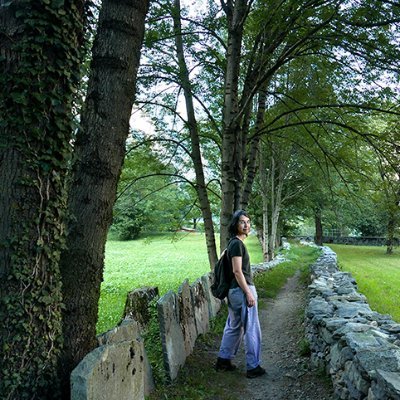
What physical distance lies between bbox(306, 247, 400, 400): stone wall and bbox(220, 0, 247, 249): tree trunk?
2.51 metres

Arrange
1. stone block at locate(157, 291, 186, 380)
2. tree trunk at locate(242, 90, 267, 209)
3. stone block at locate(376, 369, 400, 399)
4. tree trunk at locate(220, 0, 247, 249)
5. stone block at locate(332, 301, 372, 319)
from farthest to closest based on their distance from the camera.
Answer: tree trunk at locate(242, 90, 267, 209)
tree trunk at locate(220, 0, 247, 249)
stone block at locate(332, 301, 372, 319)
stone block at locate(157, 291, 186, 380)
stone block at locate(376, 369, 400, 399)

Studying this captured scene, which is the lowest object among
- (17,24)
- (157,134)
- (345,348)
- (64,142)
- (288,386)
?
(288,386)

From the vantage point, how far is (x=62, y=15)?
2301mm

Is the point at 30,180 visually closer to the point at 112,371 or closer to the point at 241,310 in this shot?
the point at 112,371

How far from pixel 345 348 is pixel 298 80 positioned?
8309 mm

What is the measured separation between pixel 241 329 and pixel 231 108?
14.3 feet

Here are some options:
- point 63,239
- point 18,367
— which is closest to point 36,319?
point 18,367

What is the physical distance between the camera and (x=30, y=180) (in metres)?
2.24

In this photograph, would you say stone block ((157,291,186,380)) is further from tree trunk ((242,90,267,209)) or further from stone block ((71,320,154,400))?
tree trunk ((242,90,267,209))

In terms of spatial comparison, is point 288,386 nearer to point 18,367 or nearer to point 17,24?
point 18,367

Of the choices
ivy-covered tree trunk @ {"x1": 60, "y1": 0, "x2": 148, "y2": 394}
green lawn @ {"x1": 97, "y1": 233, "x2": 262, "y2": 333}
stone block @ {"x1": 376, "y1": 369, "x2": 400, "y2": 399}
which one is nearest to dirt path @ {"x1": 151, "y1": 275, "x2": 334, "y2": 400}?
stone block @ {"x1": 376, "y1": 369, "x2": 400, "y2": 399}

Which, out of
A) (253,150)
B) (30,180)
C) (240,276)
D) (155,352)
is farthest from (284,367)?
(253,150)

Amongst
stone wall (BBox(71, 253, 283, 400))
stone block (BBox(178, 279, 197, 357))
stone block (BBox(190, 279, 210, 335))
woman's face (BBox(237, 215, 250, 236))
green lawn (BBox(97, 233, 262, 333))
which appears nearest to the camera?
stone wall (BBox(71, 253, 283, 400))

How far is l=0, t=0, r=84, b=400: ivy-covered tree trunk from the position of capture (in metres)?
2.19
